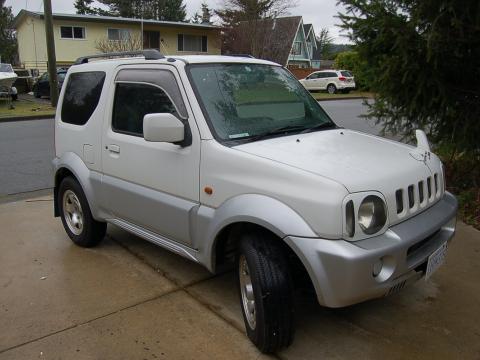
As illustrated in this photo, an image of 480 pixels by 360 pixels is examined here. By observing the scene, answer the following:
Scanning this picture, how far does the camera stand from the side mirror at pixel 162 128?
3227 millimetres

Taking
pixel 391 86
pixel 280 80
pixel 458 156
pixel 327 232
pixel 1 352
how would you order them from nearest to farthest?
1. pixel 327 232
2. pixel 1 352
3. pixel 280 80
4. pixel 391 86
5. pixel 458 156

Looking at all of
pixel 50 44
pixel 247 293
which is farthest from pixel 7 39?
pixel 247 293

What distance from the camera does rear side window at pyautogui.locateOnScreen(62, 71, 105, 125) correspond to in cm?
442

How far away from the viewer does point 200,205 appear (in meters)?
3.36

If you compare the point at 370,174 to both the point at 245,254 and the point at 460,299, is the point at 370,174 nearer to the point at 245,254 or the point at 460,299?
the point at 245,254

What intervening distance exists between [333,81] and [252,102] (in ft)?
98.4

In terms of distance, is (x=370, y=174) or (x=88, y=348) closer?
(x=370, y=174)

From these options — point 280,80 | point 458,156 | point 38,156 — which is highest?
point 280,80

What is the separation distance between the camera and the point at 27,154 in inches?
398

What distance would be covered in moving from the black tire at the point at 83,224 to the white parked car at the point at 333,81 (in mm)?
28697

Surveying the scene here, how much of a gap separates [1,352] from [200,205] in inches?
62.7

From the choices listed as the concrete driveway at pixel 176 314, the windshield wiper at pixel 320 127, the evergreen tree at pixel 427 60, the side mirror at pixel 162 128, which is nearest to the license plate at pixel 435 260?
the concrete driveway at pixel 176 314

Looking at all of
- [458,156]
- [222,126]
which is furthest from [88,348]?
[458,156]

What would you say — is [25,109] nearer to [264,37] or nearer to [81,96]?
[81,96]
